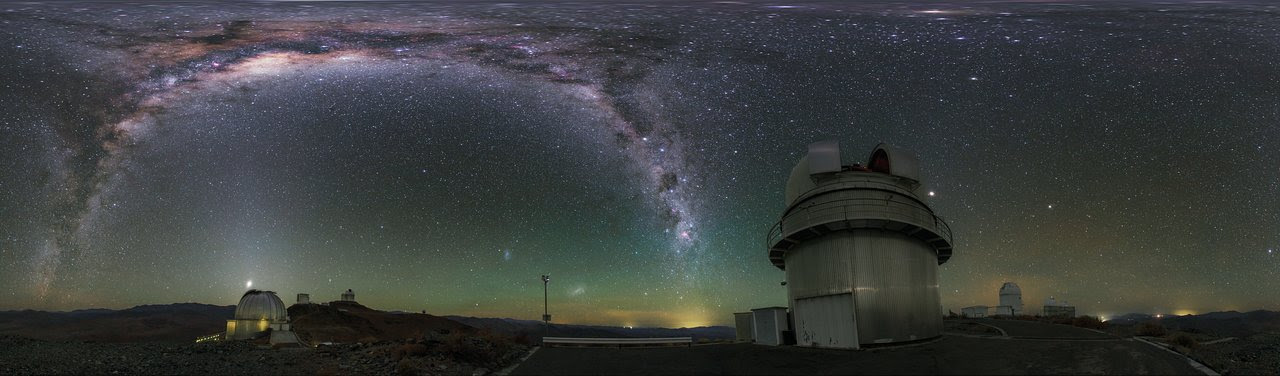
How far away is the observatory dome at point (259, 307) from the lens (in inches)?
1401

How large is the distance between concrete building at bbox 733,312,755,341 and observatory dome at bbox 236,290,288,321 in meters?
30.4

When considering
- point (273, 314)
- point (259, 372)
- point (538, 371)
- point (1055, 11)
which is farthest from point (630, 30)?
point (273, 314)

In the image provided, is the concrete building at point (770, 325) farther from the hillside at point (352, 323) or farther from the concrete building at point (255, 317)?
the hillside at point (352, 323)

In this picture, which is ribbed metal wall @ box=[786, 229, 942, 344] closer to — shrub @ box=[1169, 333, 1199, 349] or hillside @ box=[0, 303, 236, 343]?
shrub @ box=[1169, 333, 1199, 349]

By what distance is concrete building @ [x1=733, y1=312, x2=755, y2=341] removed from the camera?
22469 millimetres

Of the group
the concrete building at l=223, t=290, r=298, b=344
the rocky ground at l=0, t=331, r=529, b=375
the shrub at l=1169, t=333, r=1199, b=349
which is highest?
the concrete building at l=223, t=290, r=298, b=344

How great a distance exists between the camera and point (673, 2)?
14.5 meters

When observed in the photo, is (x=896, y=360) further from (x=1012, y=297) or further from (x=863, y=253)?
(x=1012, y=297)

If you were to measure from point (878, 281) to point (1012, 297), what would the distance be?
36.0 m

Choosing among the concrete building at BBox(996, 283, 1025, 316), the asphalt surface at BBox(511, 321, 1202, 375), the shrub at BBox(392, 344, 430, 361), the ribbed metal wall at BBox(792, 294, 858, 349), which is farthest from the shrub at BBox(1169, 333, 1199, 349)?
the concrete building at BBox(996, 283, 1025, 316)

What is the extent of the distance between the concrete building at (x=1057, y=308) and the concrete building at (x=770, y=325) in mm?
36054

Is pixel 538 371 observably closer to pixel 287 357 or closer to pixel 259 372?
pixel 259 372

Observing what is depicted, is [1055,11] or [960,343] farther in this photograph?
[960,343]

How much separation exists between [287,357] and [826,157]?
698 inches
